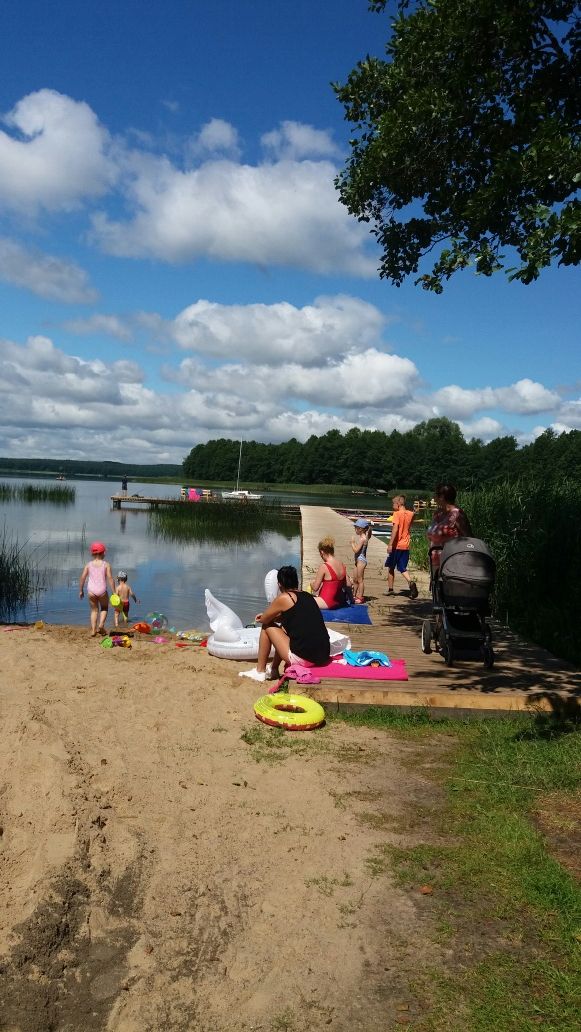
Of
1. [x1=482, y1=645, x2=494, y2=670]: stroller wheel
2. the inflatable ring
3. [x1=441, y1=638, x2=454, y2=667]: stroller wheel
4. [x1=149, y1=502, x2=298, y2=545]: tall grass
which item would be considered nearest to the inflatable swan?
[x1=441, y1=638, x2=454, y2=667]: stroller wheel

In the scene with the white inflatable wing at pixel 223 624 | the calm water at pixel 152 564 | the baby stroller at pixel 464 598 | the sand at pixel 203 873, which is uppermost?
the baby stroller at pixel 464 598

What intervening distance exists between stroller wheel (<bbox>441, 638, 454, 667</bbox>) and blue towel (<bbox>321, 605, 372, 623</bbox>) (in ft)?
7.57

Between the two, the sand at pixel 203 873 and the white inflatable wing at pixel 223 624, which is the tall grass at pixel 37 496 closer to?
the white inflatable wing at pixel 223 624

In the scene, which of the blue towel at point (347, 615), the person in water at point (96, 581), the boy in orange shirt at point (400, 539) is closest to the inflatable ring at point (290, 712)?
the blue towel at point (347, 615)

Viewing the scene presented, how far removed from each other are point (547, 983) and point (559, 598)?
28.4ft

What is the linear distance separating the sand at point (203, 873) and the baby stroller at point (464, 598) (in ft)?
5.46

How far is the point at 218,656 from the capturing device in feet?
28.3

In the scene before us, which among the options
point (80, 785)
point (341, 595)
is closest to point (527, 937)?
point (80, 785)

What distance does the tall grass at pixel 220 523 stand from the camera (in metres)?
29.0

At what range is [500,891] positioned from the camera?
3443mm

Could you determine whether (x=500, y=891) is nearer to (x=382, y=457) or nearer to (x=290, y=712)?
(x=290, y=712)

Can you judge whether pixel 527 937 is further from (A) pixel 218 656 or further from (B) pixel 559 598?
(B) pixel 559 598

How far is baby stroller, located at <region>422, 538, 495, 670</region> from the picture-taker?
676 cm

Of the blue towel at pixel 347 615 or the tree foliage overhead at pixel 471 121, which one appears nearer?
the tree foliage overhead at pixel 471 121
